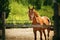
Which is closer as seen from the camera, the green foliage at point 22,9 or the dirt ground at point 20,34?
the dirt ground at point 20,34

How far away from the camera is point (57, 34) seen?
5.77m

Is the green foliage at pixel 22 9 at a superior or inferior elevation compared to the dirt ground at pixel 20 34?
superior

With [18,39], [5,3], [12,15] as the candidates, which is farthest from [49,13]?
[18,39]

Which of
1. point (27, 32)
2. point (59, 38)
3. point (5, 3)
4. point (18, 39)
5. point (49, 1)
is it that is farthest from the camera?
point (49, 1)

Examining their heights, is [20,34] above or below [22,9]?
below

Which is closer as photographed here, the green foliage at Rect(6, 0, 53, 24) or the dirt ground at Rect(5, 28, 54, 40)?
the dirt ground at Rect(5, 28, 54, 40)

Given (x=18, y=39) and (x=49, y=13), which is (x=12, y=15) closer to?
(x=49, y=13)

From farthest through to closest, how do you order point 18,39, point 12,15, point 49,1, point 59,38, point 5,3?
point 49,1
point 12,15
point 5,3
point 18,39
point 59,38

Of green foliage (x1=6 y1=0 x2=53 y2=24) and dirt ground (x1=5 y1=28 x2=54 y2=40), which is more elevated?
A: green foliage (x1=6 y1=0 x2=53 y2=24)

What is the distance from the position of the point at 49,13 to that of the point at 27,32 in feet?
12.2

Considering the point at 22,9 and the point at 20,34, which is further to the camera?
the point at 22,9

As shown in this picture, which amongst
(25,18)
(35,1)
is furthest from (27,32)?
(35,1)

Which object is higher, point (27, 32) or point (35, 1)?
point (35, 1)

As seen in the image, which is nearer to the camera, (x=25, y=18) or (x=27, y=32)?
(x=27, y=32)
